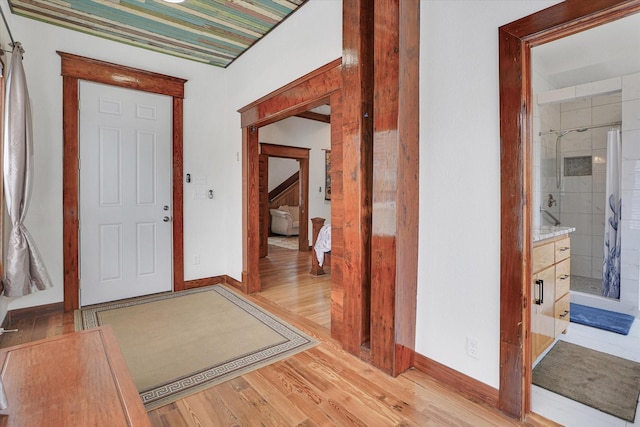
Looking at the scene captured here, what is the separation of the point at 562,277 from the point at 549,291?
373 millimetres

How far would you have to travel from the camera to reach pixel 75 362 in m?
1.21

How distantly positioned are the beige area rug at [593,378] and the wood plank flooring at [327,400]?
0.44 metres

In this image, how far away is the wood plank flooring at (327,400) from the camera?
1.64 meters

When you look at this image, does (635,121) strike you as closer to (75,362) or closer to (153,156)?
(75,362)

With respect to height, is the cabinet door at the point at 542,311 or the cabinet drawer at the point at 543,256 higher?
the cabinet drawer at the point at 543,256

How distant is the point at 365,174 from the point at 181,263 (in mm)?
2752

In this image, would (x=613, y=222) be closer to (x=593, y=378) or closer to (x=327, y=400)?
(x=593, y=378)

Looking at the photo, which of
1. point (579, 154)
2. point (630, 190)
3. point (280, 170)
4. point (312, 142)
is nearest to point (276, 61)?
point (312, 142)

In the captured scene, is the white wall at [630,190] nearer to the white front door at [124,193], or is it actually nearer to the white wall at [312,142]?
the white wall at [312,142]

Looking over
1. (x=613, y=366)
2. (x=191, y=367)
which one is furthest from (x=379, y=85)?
(x=613, y=366)

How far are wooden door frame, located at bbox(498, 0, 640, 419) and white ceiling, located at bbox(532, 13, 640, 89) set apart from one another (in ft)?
4.90

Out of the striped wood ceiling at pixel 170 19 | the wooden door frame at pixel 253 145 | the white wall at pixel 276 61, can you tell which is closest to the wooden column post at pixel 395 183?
the white wall at pixel 276 61

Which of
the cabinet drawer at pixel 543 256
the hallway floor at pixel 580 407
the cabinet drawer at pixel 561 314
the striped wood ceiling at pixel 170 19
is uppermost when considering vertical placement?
the striped wood ceiling at pixel 170 19

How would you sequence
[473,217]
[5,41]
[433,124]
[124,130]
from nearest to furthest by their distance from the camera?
[473,217] < [433,124] < [5,41] < [124,130]
